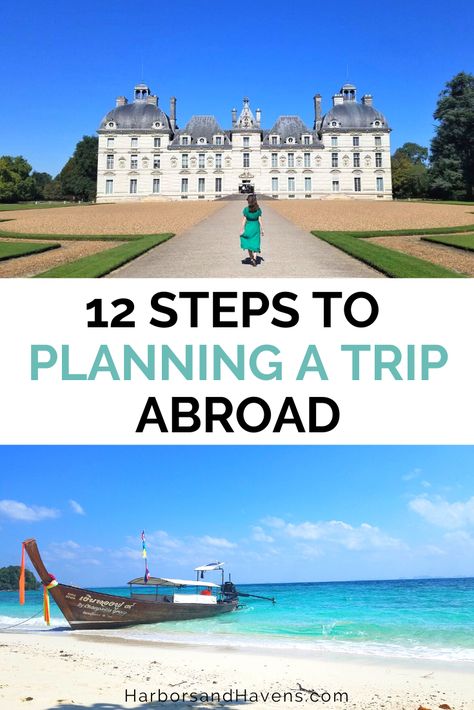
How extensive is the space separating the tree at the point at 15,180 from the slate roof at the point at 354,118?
32504 millimetres

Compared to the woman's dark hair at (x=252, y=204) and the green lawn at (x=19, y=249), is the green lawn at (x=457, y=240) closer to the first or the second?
the woman's dark hair at (x=252, y=204)

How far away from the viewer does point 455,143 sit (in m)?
58.2

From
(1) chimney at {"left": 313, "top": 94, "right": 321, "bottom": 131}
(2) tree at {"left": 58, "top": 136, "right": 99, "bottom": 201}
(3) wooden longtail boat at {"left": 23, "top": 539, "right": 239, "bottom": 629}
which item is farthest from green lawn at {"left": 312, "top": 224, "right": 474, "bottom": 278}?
(1) chimney at {"left": 313, "top": 94, "right": 321, "bottom": 131}

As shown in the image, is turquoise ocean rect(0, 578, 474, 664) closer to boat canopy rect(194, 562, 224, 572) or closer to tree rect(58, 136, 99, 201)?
boat canopy rect(194, 562, 224, 572)

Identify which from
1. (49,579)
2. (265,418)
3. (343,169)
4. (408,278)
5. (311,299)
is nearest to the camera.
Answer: (265,418)

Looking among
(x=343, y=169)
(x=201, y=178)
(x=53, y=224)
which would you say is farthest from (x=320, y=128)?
(x=53, y=224)

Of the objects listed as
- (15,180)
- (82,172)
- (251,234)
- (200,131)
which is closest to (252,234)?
(251,234)

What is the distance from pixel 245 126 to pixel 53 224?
2090 inches

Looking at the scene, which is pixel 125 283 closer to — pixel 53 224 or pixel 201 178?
pixel 53 224

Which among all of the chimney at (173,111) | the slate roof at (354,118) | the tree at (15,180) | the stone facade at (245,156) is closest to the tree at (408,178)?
the stone facade at (245,156)

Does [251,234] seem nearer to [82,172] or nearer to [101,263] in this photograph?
[101,263]

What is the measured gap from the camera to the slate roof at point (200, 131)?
74.3 metres

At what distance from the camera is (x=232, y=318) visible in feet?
25.0

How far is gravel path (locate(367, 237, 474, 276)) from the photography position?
13.5 m
